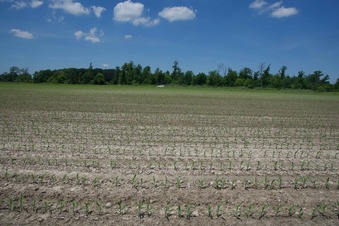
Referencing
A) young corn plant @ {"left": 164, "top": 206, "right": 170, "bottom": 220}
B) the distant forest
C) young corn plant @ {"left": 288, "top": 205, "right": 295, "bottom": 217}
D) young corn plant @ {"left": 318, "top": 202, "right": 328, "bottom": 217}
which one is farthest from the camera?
the distant forest


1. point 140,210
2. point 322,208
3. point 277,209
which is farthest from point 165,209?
point 322,208

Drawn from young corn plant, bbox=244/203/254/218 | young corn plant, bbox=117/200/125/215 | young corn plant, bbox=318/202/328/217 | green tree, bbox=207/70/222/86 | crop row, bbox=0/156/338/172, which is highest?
green tree, bbox=207/70/222/86

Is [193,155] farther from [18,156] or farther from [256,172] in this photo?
[18,156]

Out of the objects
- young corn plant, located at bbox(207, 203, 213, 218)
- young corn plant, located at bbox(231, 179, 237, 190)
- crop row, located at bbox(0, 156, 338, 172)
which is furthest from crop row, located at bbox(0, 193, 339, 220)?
crop row, located at bbox(0, 156, 338, 172)

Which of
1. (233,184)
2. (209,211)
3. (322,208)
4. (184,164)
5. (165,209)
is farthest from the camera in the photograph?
(184,164)

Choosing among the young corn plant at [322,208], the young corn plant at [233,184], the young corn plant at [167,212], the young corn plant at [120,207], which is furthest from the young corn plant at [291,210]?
the young corn plant at [120,207]

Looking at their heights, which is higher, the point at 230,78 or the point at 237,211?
the point at 230,78

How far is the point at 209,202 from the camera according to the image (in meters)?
6.00

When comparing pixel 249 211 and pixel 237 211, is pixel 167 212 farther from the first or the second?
pixel 249 211

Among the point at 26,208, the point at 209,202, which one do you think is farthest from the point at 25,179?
the point at 209,202

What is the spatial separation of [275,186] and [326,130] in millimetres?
12012

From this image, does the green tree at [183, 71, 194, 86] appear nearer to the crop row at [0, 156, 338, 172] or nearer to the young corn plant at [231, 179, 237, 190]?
the crop row at [0, 156, 338, 172]

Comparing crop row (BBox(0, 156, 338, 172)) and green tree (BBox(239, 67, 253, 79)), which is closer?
crop row (BBox(0, 156, 338, 172))

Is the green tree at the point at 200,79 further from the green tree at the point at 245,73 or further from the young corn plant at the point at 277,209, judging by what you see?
the young corn plant at the point at 277,209
